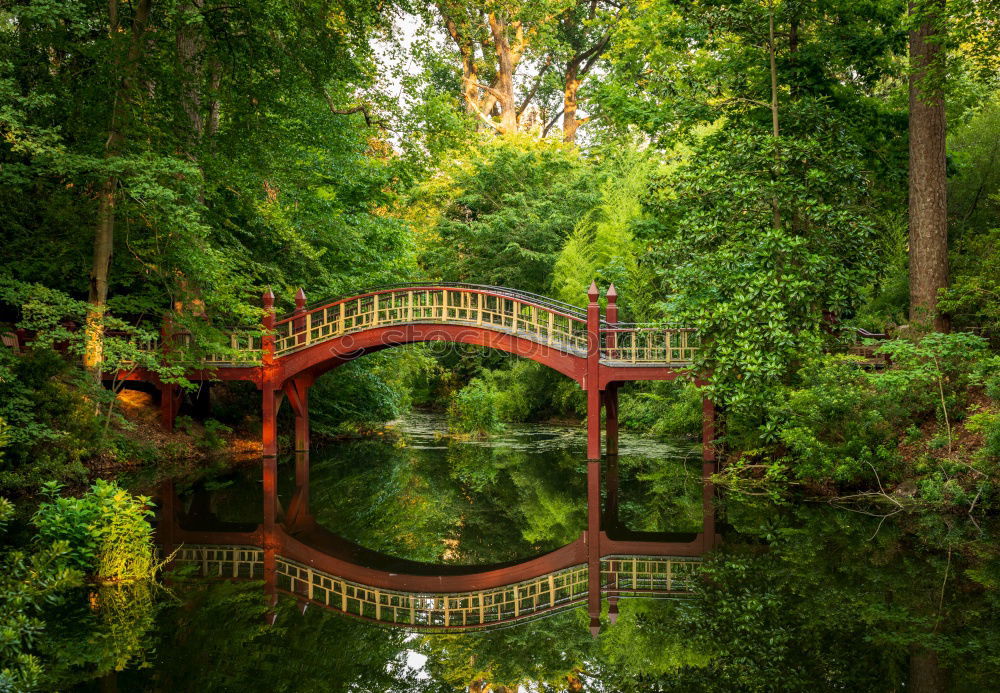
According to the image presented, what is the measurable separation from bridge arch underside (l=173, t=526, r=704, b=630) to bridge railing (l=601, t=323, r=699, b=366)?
5112 mm

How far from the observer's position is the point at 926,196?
12.9m

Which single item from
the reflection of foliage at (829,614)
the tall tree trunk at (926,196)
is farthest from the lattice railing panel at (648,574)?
the tall tree trunk at (926,196)

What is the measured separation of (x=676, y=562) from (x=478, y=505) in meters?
4.37

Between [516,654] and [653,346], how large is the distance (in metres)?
9.45

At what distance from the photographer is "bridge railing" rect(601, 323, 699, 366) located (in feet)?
47.9

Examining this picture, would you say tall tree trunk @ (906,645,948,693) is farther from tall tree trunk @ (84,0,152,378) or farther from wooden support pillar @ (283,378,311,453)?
wooden support pillar @ (283,378,311,453)

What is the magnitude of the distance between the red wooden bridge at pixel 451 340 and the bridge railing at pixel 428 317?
0.02 m

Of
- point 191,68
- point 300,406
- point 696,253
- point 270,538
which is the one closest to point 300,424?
point 300,406

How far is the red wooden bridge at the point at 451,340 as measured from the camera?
14.8 metres

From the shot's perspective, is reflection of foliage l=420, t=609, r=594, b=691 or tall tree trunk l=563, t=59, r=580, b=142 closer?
reflection of foliage l=420, t=609, r=594, b=691

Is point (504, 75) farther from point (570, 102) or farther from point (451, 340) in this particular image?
point (451, 340)

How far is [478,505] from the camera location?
496 inches

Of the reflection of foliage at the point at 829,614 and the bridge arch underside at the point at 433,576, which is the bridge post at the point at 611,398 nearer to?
the bridge arch underside at the point at 433,576

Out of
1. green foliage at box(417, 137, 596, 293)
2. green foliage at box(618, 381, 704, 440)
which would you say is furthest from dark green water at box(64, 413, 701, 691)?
green foliage at box(417, 137, 596, 293)
